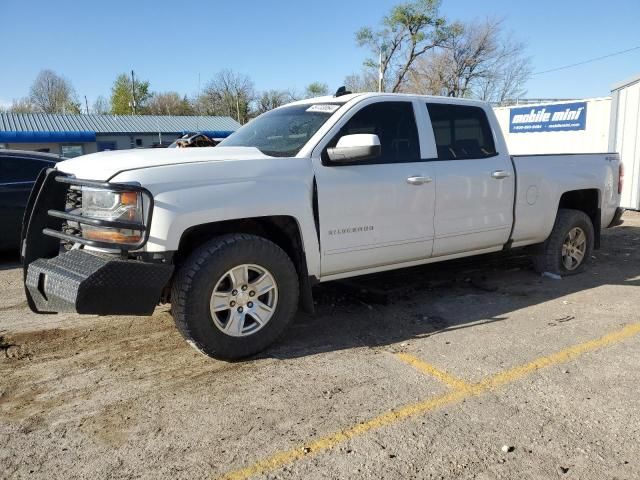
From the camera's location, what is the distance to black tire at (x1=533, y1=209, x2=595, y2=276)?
614cm

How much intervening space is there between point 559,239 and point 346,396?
12.7 feet

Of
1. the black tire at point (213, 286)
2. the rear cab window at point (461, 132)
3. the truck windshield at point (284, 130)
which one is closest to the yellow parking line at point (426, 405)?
the black tire at point (213, 286)

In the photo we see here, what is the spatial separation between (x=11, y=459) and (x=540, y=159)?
5.33m

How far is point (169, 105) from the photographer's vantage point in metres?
77.1

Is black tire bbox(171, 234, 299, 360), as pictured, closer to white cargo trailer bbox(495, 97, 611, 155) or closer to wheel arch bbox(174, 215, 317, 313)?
wheel arch bbox(174, 215, 317, 313)

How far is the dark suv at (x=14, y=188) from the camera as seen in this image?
7262 millimetres

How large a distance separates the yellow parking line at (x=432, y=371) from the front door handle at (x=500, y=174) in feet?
7.10

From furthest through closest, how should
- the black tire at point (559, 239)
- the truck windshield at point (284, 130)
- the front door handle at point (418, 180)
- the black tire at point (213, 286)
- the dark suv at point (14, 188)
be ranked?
the dark suv at point (14, 188) → the black tire at point (559, 239) → the front door handle at point (418, 180) → the truck windshield at point (284, 130) → the black tire at point (213, 286)

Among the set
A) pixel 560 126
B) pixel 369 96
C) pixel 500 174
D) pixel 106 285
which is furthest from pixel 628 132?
pixel 106 285

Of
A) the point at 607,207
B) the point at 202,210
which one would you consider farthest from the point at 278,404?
the point at 607,207

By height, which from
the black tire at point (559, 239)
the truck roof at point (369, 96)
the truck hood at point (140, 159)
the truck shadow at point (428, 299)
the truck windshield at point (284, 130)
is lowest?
the truck shadow at point (428, 299)

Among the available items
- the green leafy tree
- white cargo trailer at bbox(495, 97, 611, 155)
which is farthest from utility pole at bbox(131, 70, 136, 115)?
white cargo trailer at bbox(495, 97, 611, 155)

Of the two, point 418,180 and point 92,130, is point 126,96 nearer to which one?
point 92,130

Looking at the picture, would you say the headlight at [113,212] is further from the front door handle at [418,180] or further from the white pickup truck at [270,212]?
the front door handle at [418,180]
